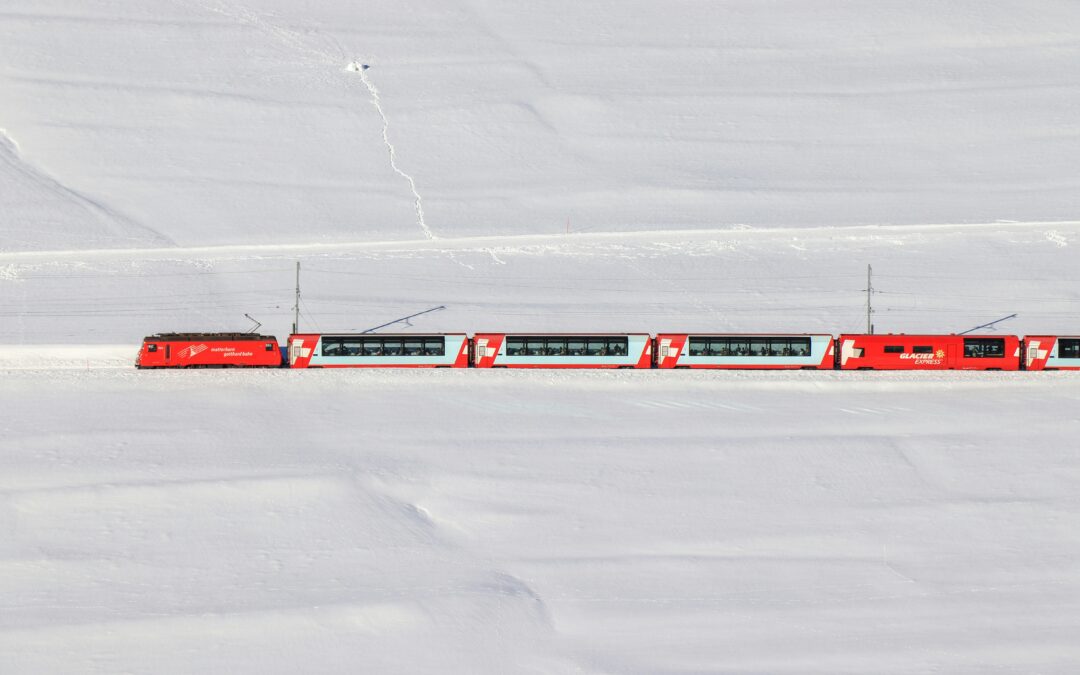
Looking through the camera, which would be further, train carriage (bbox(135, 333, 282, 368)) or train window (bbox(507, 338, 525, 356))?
train window (bbox(507, 338, 525, 356))

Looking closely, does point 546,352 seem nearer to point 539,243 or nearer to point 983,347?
point 539,243

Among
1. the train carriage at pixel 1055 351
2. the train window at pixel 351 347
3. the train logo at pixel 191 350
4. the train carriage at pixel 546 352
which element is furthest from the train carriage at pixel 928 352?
the train logo at pixel 191 350

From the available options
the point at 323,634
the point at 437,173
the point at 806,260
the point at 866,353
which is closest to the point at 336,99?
the point at 437,173

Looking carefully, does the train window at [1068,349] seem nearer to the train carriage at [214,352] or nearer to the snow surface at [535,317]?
the snow surface at [535,317]

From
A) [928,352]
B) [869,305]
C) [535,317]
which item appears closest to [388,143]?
[535,317]

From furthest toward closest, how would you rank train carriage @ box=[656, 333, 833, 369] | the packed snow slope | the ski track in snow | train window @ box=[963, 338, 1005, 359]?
the packed snow slope → the ski track in snow → train window @ box=[963, 338, 1005, 359] → train carriage @ box=[656, 333, 833, 369]

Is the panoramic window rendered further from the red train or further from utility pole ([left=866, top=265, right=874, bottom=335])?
utility pole ([left=866, top=265, right=874, bottom=335])

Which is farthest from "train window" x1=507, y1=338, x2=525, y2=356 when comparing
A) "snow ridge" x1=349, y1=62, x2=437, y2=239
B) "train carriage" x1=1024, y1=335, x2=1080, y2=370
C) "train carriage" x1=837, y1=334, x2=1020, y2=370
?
"train carriage" x1=1024, y1=335, x2=1080, y2=370
